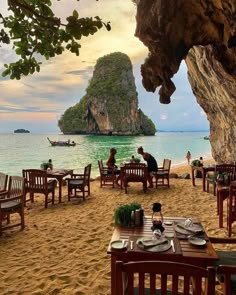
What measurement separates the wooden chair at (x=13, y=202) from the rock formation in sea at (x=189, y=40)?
227 inches

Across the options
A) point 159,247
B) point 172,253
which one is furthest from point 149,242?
point 172,253

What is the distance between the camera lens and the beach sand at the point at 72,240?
3694 mm

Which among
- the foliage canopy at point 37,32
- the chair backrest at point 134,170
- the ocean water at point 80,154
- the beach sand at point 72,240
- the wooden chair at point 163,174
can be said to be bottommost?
the ocean water at point 80,154

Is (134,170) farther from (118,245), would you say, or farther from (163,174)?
(118,245)

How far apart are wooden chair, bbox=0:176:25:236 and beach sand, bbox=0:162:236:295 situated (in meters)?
0.33

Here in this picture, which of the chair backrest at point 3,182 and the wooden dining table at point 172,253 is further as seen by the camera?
the chair backrest at point 3,182

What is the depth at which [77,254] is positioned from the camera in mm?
4566

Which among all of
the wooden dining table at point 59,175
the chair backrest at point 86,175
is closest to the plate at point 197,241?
the wooden dining table at point 59,175

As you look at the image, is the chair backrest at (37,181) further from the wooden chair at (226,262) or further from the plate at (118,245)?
the wooden chair at (226,262)

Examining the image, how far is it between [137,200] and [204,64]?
5895mm

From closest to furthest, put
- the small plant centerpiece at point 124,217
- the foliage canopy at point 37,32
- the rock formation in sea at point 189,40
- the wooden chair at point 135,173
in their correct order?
the foliage canopy at point 37,32, the small plant centerpiece at point 124,217, the rock formation in sea at point 189,40, the wooden chair at point 135,173

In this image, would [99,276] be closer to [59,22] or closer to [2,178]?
[59,22]

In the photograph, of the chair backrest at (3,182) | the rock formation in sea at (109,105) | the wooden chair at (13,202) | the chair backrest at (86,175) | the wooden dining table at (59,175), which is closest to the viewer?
the wooden chair at (13,202)

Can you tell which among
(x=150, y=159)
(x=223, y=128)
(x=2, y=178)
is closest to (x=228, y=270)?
(x=2, y=178)
